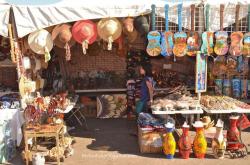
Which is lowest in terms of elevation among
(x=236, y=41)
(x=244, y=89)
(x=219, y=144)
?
(x=219, y=144)

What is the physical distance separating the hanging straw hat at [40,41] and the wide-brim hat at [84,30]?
1.61 ft

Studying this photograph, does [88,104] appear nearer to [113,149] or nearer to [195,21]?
[113,149]

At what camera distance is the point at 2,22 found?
6.54 metres

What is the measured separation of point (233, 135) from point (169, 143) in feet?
3.91

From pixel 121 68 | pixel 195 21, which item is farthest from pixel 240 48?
pixel 121 68

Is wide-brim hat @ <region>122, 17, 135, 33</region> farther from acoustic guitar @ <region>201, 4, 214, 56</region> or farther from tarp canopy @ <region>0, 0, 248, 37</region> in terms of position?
acoustic guitar @ <region>201, 4, 214, 56</region>

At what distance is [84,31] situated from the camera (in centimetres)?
675

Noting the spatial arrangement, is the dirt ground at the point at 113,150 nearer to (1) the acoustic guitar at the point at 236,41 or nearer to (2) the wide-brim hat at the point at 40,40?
(1) the acoustic guitar at the point at 236,41

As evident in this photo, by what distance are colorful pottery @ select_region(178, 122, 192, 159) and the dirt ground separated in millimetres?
113

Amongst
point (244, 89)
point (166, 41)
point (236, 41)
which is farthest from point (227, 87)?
point (166, 41)

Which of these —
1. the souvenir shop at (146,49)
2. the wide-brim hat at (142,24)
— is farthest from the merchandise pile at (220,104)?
the wide-brim hat at (142,24)

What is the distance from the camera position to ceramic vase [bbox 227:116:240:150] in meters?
6.41

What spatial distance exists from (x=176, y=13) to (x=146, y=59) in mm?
2963

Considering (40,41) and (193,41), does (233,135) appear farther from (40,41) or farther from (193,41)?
(40,41)
